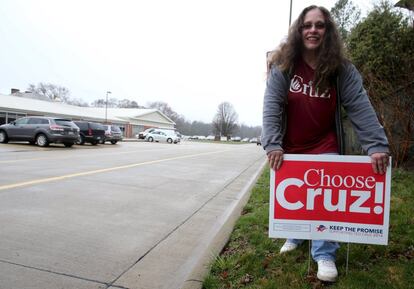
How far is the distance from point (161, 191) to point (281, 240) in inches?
166

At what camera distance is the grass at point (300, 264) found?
310 centimetres

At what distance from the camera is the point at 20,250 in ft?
13.2

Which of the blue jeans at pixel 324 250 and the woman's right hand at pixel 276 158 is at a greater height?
the woman's right hand at pixel 276 158

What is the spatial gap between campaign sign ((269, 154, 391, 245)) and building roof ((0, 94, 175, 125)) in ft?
129

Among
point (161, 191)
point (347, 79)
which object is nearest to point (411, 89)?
point (161, 191)

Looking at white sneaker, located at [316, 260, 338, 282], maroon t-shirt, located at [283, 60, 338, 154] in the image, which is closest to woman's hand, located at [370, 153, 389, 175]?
maroon t-shirt, located at [283, 60, 338, 154]

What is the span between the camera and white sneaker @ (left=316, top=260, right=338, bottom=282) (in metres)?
3.07

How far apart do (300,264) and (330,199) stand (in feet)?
2.30

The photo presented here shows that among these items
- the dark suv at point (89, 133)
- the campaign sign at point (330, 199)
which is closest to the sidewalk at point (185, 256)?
the campaign sign at point (330, 199)

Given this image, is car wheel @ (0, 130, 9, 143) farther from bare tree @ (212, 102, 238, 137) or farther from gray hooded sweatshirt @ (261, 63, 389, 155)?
bare tree @ (212, 102, 238, 137)

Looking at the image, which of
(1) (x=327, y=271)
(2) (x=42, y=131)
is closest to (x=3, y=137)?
(2) (x=42, y=131)

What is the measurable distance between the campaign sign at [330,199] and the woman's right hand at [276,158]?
0.04m

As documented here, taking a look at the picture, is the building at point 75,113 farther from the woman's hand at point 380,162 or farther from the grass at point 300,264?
the woman's hand at point 380,162

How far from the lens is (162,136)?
48.2 metres
